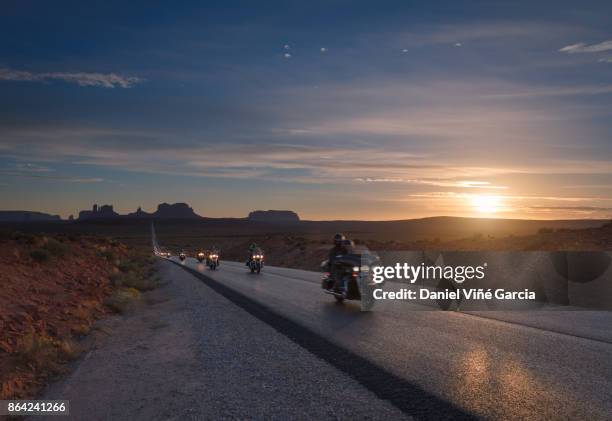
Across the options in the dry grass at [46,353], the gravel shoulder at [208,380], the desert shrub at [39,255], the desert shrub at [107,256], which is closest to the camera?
the gravel shoulder at [208,380]

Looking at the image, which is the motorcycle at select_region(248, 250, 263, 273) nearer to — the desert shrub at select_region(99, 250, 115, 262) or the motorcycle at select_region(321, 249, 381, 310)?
the desert shrub at select_region(99, 250, 115, 262)

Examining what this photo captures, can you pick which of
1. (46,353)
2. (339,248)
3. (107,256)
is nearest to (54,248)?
(107,256)

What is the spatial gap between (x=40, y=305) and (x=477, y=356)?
11.8 metres

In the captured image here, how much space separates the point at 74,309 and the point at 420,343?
994 centimetres

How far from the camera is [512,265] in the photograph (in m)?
23.3

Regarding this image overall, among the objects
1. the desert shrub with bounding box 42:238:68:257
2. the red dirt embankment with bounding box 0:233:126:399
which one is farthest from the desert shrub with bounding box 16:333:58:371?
the desert shrub with bounding box 42:238:68:257

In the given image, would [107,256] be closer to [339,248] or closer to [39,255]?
[39,255]

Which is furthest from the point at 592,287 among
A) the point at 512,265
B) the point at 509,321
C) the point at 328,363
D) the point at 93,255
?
the point at 93,255

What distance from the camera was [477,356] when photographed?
9.16 meters

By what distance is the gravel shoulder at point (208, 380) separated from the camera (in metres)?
6.57

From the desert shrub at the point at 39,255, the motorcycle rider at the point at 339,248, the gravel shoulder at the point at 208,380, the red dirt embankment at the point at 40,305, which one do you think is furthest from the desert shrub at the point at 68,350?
the desert shrub at the point at 39,255

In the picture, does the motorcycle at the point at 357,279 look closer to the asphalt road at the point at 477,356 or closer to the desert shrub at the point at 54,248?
the asphalt road at the point at 477,356

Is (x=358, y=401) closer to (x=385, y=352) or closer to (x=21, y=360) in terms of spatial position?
(x=385, y=352)

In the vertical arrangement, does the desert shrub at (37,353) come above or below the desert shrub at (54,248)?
below
